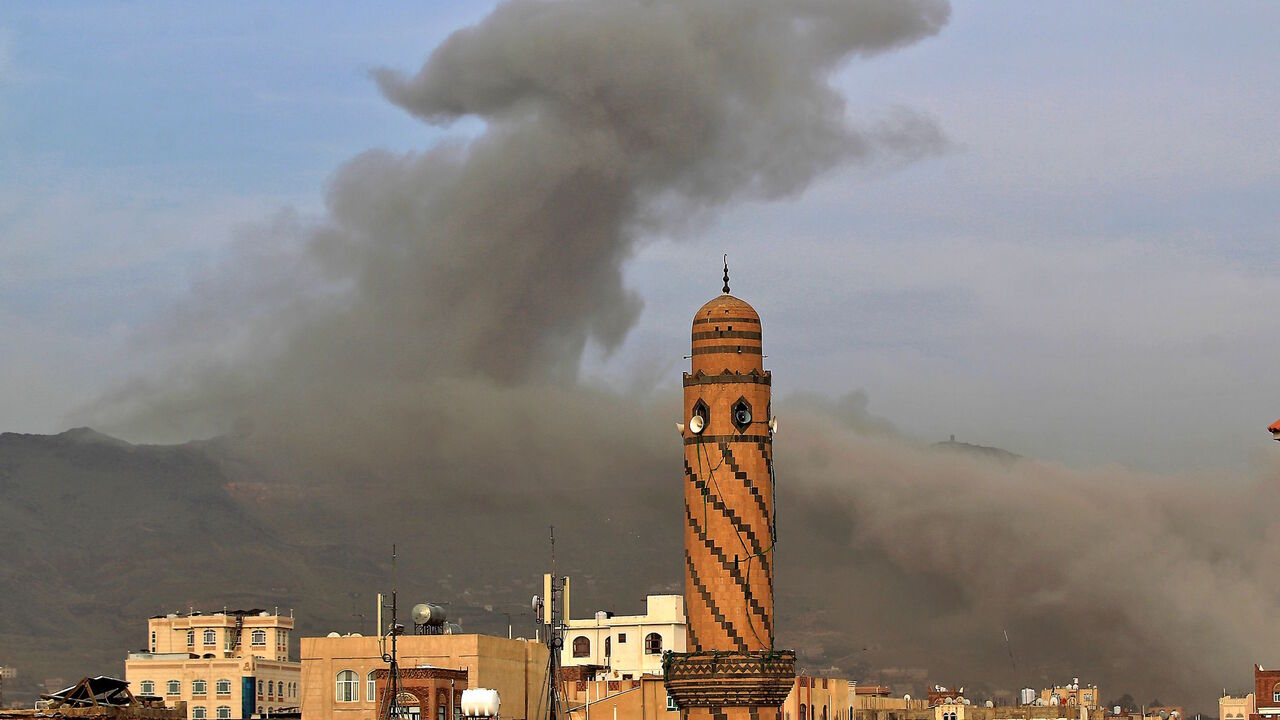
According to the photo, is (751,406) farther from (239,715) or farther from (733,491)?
(239,715)

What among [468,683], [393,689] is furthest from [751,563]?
[468,683]

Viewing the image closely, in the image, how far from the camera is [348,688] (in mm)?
135375

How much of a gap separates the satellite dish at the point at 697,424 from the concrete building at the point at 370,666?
161 ft

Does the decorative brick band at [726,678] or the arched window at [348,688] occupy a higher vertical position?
the arched window at [348,688]

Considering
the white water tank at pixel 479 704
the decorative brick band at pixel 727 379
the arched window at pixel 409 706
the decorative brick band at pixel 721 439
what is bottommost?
the white water tank at pixel 479 704

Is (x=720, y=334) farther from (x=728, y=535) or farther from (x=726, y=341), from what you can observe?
(x=728, y=535)

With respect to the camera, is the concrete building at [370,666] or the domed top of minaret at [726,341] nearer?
the domed top of minaret at [726,341]

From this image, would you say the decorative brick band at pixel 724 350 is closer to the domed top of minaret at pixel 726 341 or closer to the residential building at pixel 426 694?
the domed top of minaret at pixel 726 341

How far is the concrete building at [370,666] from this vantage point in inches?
5221

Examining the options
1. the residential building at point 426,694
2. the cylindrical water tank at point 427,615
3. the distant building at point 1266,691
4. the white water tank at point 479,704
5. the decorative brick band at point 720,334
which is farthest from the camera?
the distant building at point 1266,691

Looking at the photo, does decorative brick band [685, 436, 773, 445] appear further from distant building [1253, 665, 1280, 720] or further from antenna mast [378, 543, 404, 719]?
distant building [1253, 665, 1280, 720]

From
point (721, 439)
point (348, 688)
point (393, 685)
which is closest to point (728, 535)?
point (721, 439)

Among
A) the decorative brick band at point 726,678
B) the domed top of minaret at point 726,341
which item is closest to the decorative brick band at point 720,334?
the domed top of minaret at point 726,341

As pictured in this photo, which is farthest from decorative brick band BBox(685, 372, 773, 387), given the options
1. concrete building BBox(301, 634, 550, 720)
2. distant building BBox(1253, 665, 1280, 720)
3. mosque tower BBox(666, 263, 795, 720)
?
distant building BBox(1253, 665, 1280, 720)
